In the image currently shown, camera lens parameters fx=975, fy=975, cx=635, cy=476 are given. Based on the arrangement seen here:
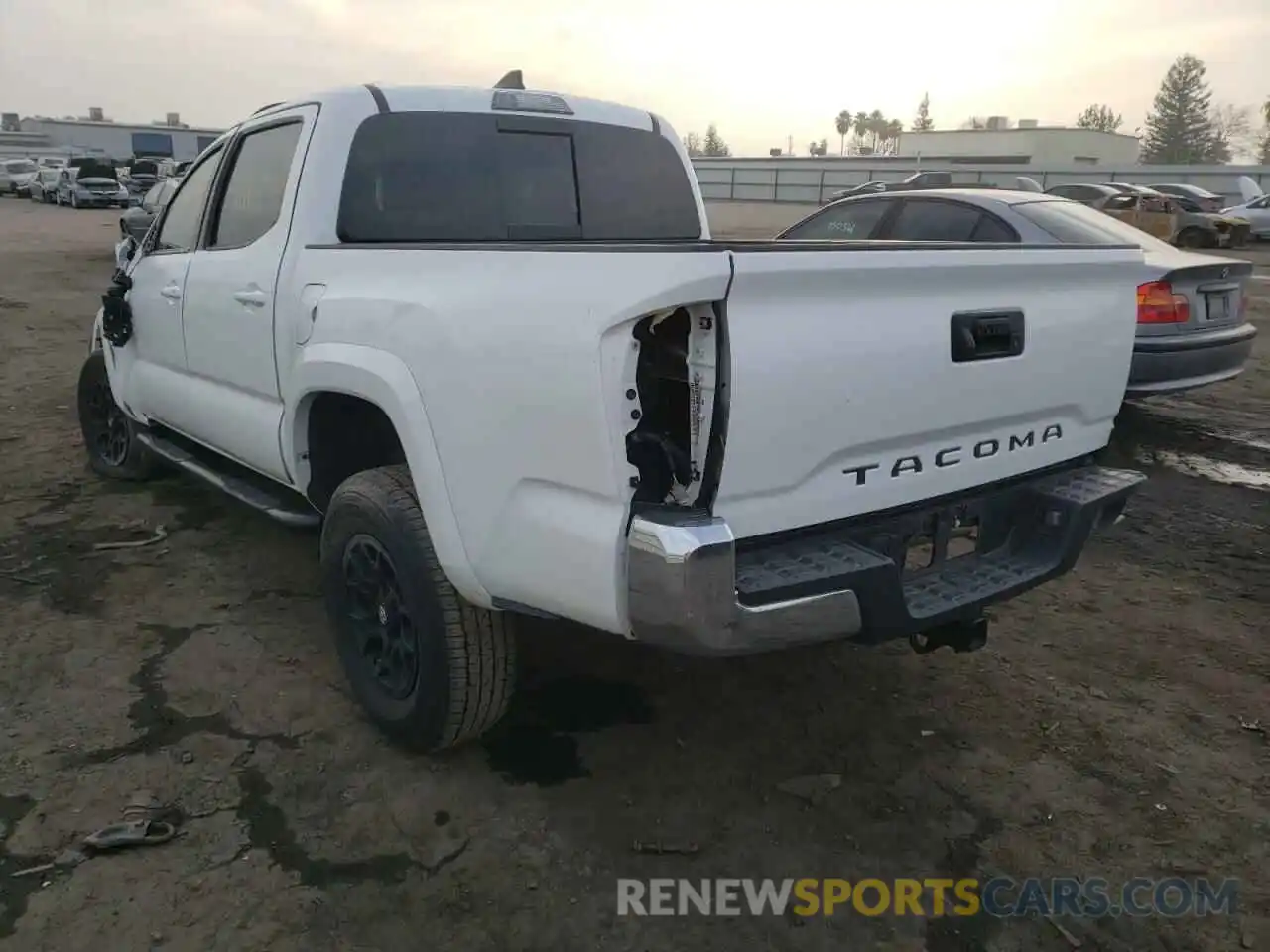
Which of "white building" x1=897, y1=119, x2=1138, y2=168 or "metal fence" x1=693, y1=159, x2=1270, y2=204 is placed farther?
"white building" x1=897, y1=119, x2=1138, y2=168

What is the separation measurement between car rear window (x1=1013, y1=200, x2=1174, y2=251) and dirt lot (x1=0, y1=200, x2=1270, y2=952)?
8.59 ft

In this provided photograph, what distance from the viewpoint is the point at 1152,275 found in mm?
6031

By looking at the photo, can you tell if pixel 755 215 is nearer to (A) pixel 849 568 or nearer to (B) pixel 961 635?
(B) pixel 961 635

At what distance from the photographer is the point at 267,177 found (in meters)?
3.87

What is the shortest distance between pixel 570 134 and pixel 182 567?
2655 mm

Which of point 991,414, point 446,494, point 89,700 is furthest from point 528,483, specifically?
point 89,700

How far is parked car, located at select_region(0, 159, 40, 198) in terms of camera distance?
147 ft

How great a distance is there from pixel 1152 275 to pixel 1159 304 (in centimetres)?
30

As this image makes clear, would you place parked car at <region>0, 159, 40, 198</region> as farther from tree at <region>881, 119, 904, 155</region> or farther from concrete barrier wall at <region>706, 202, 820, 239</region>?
tree at <region>881, 119, 904, 155</region>

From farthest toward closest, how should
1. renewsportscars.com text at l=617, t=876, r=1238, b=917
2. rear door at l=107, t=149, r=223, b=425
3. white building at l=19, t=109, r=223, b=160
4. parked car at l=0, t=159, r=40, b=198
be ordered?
white building at l=19, t=109, r=223, b=160 < parked car at l=0, t=159, r=40, b=198 < rear door at l=107, t=149, r=223, b=425 < renewsportscars.com text at l=617, t=876, r=1238, b=917

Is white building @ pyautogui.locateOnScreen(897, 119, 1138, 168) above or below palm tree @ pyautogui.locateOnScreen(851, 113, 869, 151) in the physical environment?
below

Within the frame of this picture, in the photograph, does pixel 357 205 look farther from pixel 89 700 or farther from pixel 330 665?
pixel 89 700

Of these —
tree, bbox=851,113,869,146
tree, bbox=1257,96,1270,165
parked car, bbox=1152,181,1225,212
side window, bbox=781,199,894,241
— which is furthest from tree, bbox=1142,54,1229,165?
side window, bbox=781,199,894,241

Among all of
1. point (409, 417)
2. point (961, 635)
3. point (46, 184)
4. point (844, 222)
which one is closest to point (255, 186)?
point (409, 417)
